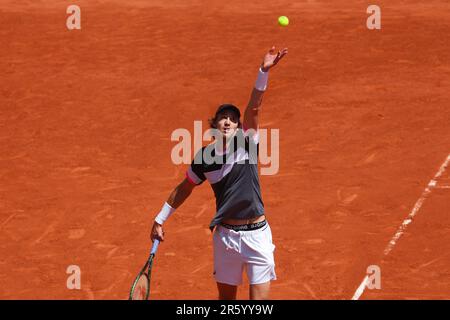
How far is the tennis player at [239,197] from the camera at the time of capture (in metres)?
6.65

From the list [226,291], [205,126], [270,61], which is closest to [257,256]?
[226,291]

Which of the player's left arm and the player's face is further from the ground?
the player's left arm

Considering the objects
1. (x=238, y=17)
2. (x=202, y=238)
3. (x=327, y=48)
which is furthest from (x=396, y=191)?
(x=238, y=17)

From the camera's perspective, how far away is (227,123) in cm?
669

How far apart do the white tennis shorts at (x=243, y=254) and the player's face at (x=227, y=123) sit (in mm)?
787

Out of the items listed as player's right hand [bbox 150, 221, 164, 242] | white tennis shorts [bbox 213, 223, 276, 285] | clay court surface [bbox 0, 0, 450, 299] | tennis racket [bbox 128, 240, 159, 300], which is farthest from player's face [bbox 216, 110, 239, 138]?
clay court surface [bbox 0, 0, 450, 299]

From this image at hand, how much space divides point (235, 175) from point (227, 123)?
1.41 feet

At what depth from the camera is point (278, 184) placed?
11.4 meters

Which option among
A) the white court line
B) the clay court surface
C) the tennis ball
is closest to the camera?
the white court line

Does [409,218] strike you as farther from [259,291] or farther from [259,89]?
[259,89]

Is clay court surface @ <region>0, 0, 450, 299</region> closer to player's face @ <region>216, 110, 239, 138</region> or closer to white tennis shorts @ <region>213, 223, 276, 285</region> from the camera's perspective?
white tennis shorts @ <region>213, 223, 276, 285</region>

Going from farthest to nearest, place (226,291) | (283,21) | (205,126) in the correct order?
(205,126) < (283,21) < (226,291)

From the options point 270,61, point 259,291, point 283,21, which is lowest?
point 259,291

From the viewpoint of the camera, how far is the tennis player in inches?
262
